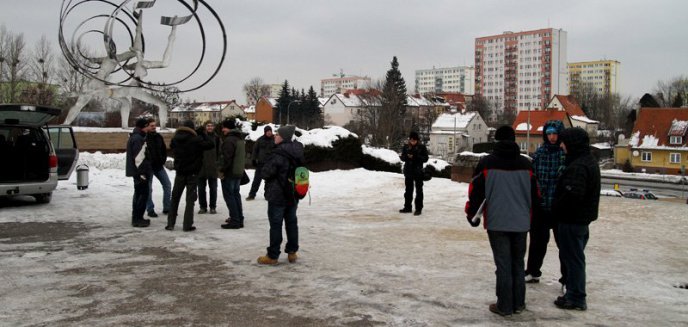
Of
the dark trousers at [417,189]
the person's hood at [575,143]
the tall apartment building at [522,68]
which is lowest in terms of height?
the dark trousers at [417,189]

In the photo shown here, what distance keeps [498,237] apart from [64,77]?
141ft

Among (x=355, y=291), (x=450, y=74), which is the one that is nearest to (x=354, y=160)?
(x=355, y=291)

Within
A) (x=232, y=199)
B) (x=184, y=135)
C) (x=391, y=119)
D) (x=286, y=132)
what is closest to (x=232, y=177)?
(x=232, y=199)

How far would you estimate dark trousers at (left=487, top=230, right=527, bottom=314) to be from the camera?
4.99 metres

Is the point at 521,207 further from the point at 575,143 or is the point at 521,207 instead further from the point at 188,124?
the point at 188,124

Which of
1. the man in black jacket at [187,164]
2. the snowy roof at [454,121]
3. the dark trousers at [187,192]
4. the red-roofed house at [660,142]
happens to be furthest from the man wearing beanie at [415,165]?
the snowy roof at [454,121]

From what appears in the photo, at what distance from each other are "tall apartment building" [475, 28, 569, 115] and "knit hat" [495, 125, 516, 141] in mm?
130062

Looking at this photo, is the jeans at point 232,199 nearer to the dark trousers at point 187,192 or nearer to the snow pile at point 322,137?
the dark trousers at point 187,192

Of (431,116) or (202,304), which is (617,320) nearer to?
(202,304)

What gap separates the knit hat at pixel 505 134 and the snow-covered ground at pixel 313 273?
1.57 meters

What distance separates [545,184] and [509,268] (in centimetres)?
131

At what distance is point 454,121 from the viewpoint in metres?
86.4

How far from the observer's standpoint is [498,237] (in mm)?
5062

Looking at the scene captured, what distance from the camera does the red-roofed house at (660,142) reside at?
204 feet
